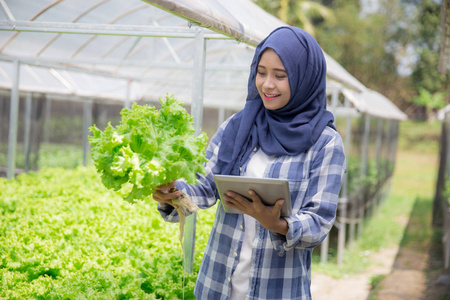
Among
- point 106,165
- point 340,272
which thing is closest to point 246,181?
point 106,165

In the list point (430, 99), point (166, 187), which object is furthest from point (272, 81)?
point (430, 99)

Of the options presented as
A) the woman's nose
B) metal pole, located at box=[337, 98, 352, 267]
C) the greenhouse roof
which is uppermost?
the greenhouse roof

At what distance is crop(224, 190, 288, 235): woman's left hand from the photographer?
1833mm

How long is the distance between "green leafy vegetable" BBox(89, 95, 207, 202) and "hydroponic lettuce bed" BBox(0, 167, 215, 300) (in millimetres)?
393

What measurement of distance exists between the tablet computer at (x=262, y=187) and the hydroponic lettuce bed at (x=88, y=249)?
47 cm

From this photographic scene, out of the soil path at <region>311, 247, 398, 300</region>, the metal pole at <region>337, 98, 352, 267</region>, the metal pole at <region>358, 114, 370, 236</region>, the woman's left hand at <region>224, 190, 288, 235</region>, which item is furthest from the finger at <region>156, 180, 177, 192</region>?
the metal pole at <region>358, 114, 370, 236</region>

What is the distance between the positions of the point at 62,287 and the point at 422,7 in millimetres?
27644

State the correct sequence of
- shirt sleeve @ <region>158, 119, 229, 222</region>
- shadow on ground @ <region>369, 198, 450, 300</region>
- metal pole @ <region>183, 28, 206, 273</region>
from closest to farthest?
shirt sleeve @ <region>158, 119, 229, 222</region> < metal pole @ <region>183, 28, 206, 273</region> < shadow on ground @ <region>369, 198, 450, 300</region>

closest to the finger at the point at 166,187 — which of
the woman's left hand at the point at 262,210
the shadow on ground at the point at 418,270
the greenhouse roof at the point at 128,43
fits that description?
the woman's left hand at the point at 262,210

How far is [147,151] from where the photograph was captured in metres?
2.02

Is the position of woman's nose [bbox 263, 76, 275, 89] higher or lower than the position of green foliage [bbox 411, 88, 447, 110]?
lower

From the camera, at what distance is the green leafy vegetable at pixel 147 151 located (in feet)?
6.30

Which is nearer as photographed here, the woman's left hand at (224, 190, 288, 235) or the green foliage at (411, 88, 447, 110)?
the woman's left hand at (224, 190, 288, 235)

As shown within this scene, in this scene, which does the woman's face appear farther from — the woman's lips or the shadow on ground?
the shadow on ground
